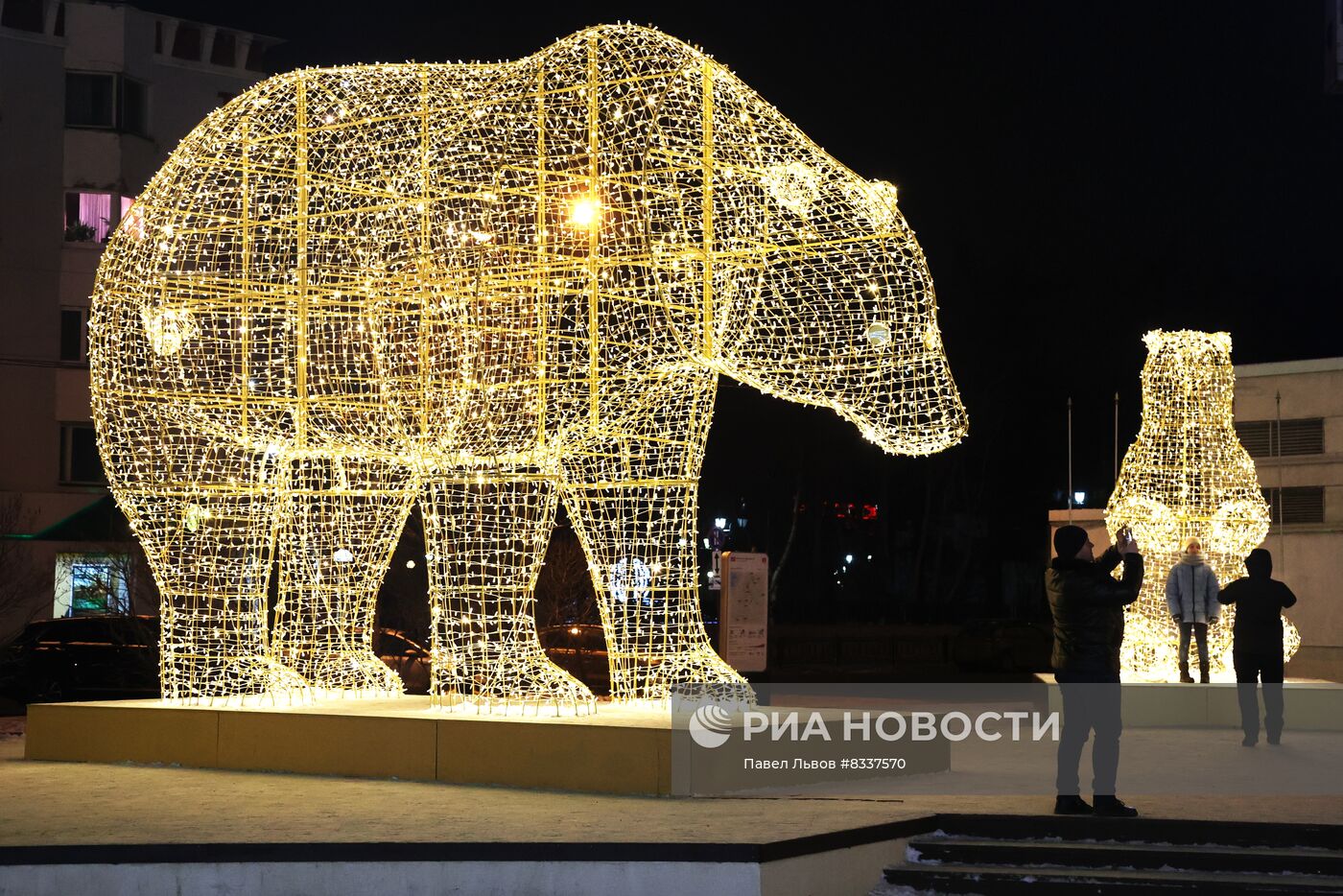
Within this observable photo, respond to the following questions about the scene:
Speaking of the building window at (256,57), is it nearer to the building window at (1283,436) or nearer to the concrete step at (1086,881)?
the building window at (1283,436)

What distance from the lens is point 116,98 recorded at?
2719 centimetres

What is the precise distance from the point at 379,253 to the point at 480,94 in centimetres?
109

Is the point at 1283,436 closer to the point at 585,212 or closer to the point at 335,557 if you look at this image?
the point at 335,557

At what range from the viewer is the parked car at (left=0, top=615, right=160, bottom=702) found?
62.0 ft

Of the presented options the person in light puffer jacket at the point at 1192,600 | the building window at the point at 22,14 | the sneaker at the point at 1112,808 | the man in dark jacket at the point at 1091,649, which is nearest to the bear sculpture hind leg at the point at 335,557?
the man in dark jacket at the point at 1091,649

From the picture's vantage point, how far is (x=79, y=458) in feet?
88.6

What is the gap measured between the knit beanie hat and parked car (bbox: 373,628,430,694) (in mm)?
11393

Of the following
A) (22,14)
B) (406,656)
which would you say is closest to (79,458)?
(22,14)

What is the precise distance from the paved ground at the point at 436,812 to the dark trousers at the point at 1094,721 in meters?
0.29

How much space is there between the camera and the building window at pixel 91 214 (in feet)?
88.8

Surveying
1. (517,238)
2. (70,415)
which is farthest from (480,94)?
(70,415)

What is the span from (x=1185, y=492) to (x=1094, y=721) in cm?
628

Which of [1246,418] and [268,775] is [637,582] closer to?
[268,775]

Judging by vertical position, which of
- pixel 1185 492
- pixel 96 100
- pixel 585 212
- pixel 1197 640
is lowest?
pixel 1197 640
